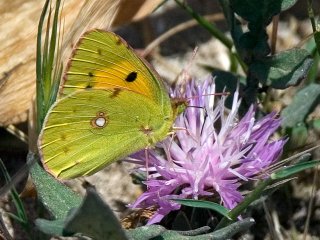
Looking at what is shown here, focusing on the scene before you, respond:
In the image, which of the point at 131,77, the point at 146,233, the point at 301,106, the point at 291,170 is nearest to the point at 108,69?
the point at 131,77

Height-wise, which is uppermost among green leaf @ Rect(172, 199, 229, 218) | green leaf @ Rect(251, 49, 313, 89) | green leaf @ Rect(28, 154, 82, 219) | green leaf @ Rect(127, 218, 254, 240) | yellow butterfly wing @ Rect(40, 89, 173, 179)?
green leaf @ Rect(251, 49, 313, 89)

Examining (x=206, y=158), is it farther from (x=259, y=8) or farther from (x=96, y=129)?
(x=259, y=8)

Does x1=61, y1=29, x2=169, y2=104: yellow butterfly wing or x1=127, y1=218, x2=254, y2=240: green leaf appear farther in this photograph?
x1=61, y1=29, x2=169, y2=104: yellow butterfly wing

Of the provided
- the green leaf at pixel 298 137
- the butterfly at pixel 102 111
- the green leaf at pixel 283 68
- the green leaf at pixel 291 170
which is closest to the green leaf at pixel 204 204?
the green leaf at pixel 291 170

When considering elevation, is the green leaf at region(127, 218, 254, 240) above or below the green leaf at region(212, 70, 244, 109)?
below

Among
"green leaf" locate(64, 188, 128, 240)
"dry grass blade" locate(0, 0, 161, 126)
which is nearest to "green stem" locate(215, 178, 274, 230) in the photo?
"green leaf" locate(64, 188, 128, 240)

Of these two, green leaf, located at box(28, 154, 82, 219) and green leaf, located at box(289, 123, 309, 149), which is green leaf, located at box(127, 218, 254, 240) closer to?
green leaf, located at box(28, 154, 82, 219)

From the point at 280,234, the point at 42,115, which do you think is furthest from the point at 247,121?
the point at 42,115
